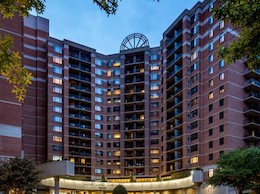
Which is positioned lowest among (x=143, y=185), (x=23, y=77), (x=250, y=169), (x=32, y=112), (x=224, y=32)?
(x=143, y=185)

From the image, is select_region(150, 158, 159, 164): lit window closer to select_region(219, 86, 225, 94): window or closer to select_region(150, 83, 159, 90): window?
select_region(150, 83, 159, 90): window

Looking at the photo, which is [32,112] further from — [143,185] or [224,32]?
[224,32]

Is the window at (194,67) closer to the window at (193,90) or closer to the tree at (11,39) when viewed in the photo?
the window at (193,90)

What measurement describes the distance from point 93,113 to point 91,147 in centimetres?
823

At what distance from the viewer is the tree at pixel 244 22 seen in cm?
531

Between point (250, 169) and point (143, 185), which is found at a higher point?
point (250, 169)

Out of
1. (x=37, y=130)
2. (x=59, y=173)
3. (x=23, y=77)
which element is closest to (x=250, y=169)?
(x=59, y=173)

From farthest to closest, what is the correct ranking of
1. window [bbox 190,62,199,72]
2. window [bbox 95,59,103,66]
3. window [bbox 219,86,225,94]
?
1. window [bbox 95,59,103,66]
2. window [bbox 190,62,199,72]
3. window [bbox 219,86,225,94]

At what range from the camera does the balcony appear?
59875mm

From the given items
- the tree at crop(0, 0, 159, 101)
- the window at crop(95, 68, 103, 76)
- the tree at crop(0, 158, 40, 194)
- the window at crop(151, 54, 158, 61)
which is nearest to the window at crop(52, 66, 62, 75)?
the window at crop(95, 68, 103, 76)

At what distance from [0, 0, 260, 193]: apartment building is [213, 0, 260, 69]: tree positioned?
3260 cm

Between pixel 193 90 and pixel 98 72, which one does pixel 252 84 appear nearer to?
pixel 193 90

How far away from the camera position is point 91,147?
89.8 m

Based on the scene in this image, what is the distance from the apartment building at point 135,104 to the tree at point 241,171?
12.5 m
